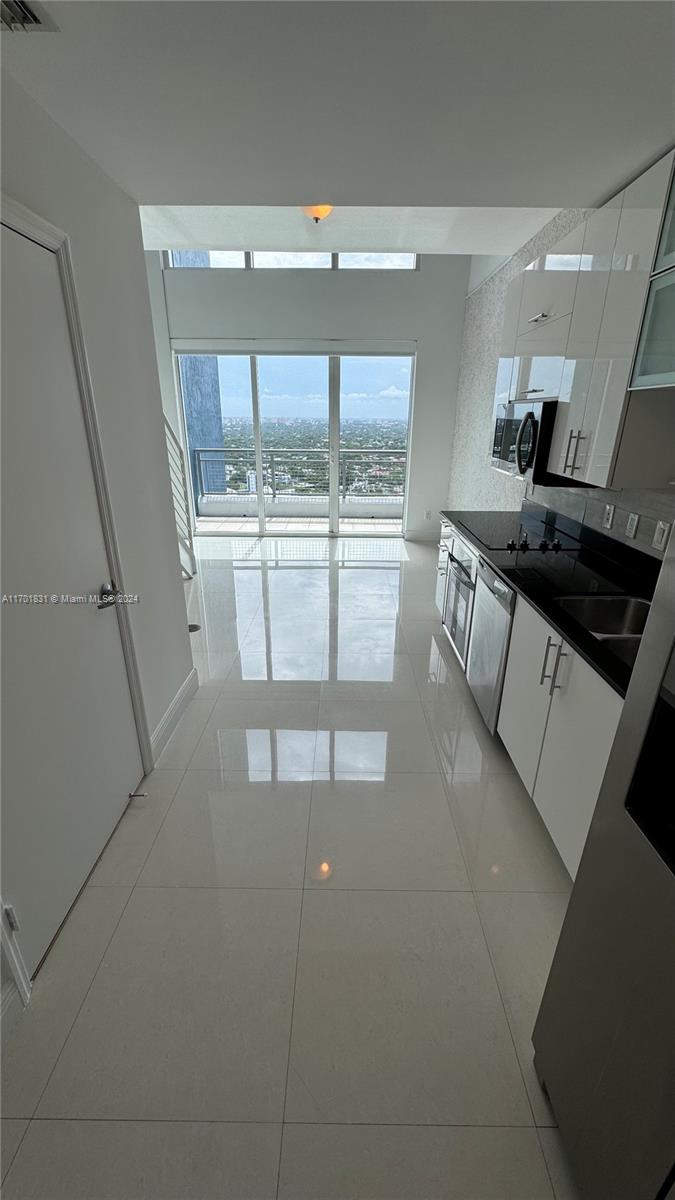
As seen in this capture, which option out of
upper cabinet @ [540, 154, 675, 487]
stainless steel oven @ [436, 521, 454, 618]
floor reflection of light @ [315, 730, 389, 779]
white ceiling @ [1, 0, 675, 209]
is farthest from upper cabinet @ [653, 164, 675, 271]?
floor reflection of light @ [315, 730, 389, 779]

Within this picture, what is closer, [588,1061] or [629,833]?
[629,833]

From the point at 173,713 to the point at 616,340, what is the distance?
8.83 feet

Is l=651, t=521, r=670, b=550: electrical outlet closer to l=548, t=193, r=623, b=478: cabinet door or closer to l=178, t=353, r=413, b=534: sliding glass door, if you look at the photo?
l=548, t=193, r=623, b=478: cabinet door

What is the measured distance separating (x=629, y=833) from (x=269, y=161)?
7.94ft

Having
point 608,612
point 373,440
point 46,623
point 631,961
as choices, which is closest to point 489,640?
point 608,612

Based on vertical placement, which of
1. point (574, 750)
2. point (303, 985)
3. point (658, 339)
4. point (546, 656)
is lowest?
point (303, 985)

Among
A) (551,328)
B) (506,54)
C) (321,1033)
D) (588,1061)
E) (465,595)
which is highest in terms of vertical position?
(506,54)

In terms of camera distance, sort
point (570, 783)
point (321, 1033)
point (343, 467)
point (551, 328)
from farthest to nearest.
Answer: point (343, 467)
point (551, 328)
point (570, 783)
point (321, 1033)

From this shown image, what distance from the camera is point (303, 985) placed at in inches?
58.4

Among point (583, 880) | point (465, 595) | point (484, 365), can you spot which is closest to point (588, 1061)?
point (583, 880)

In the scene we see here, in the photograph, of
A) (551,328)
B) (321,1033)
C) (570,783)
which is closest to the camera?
(321,1033)

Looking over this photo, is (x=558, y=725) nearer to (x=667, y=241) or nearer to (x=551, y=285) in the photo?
(x=667, y=241)

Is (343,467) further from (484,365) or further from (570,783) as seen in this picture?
(570,783)

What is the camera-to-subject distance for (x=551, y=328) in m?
2.32
